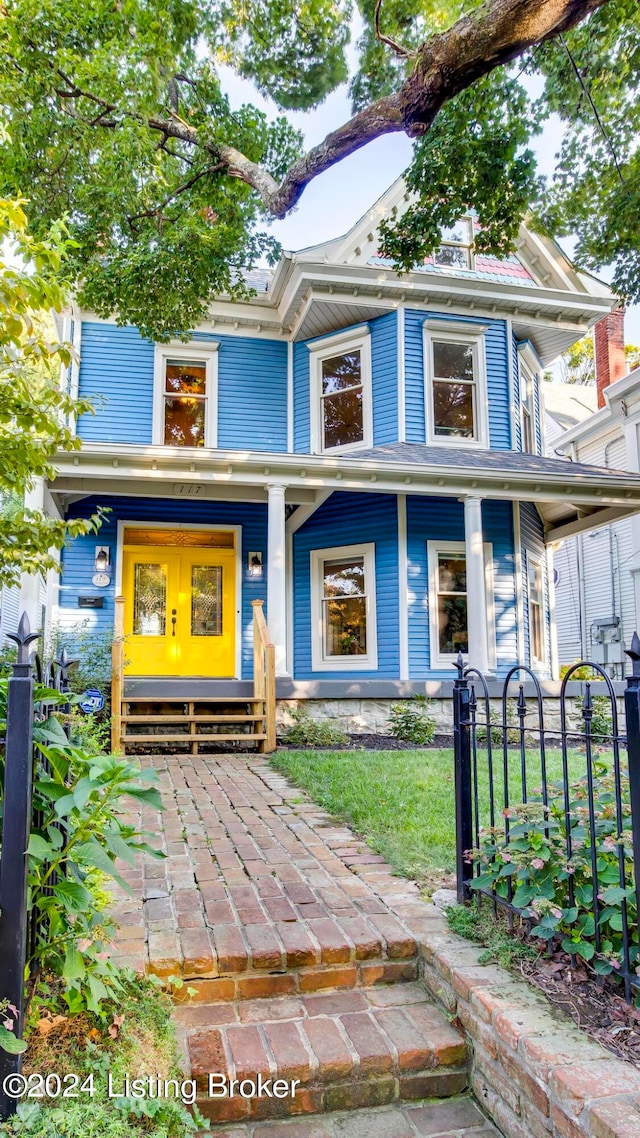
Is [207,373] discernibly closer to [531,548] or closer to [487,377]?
[487,377]

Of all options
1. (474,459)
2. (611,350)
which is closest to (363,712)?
(474,459)

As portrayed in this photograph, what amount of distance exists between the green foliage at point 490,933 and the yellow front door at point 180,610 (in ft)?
26.5

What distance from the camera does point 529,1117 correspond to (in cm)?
187

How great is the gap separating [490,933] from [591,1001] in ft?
1.82

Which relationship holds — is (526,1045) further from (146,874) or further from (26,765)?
(146,874)

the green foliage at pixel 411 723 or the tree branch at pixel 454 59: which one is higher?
the tree branch at pixel 454 59

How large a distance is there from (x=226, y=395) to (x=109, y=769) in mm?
9964

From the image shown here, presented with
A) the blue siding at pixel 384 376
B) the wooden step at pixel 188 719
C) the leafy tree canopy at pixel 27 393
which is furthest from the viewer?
the blue siding at pixel 384 376

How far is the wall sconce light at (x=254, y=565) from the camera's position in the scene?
35.5ft

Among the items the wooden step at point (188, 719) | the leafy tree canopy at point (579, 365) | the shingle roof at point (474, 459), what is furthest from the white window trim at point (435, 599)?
the leafy tree canopy at point (579, 365)

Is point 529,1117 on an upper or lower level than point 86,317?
lower

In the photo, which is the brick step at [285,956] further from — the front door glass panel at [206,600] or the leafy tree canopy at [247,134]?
the front door glass panel at [206,600]

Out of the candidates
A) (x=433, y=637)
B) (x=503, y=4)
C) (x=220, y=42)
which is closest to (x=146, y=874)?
(x=503, y=4)

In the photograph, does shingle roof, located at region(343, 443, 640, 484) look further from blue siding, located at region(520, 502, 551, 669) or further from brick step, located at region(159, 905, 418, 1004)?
brick step, located at region(159, 905, 418, 1004)
